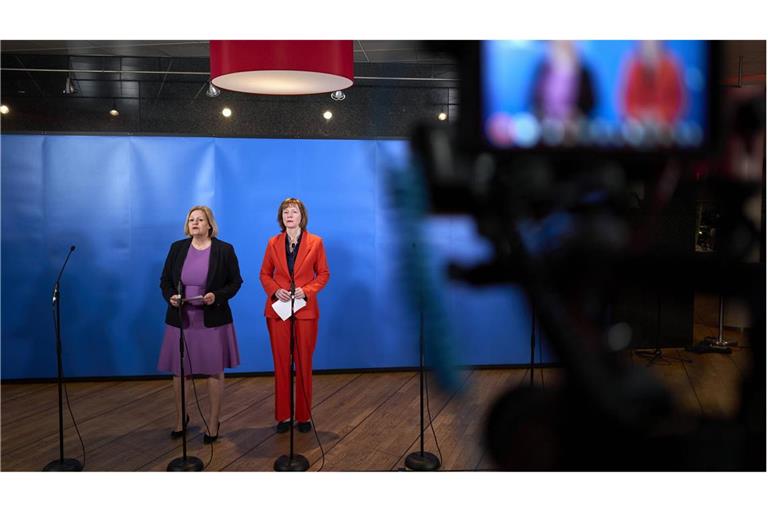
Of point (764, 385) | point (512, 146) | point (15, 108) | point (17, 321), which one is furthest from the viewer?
point (15, 108)

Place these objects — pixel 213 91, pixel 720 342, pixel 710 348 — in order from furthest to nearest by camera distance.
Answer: pixel 720 342 → pixel 710 348 → pixel 213 91

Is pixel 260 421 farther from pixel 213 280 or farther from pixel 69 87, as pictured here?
pixel 69 87

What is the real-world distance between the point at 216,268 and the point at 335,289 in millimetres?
1719

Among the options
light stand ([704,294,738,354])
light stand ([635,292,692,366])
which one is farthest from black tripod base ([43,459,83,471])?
light stand ([704,294,738,354])

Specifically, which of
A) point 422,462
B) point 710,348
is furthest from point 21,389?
point 710,348

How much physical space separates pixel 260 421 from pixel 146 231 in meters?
1.97

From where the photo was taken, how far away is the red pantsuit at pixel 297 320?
4.04 m

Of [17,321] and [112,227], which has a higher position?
[112,227]

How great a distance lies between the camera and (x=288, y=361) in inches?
159

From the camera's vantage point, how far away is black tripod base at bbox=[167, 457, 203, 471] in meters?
3.46

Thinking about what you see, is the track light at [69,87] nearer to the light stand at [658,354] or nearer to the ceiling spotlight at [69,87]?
the ceiling spotlight at [69,87]

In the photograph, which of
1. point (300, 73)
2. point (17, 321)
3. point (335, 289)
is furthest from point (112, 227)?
point (300, 73)

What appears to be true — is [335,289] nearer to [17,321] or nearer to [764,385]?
[17,321]

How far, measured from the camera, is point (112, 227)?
529 centimetres
